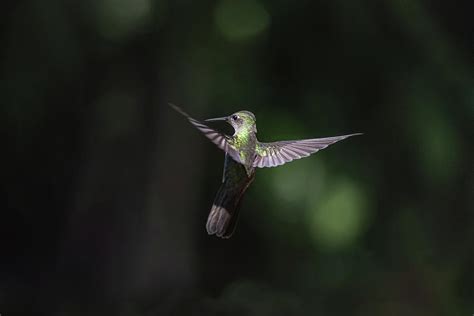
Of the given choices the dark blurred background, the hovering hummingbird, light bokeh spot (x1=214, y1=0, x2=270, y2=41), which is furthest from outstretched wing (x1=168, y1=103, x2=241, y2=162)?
light bokeh spot (x1=214, y1=0, x2=270, y2=41)

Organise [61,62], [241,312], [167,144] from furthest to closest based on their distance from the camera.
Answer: [61,62]
[167,144]
[241,312]

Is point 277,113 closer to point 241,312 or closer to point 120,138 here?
point 241,312

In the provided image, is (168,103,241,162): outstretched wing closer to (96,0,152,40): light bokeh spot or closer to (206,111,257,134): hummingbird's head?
(206,111,257,134): hummingbird's head

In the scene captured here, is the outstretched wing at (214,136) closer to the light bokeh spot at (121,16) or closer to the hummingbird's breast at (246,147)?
the hummingbird's breast at (246,147)

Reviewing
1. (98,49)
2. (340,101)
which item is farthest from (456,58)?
(98,49)

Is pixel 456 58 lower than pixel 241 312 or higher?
higher

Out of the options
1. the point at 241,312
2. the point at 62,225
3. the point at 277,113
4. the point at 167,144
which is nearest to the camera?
the point at 277,113
